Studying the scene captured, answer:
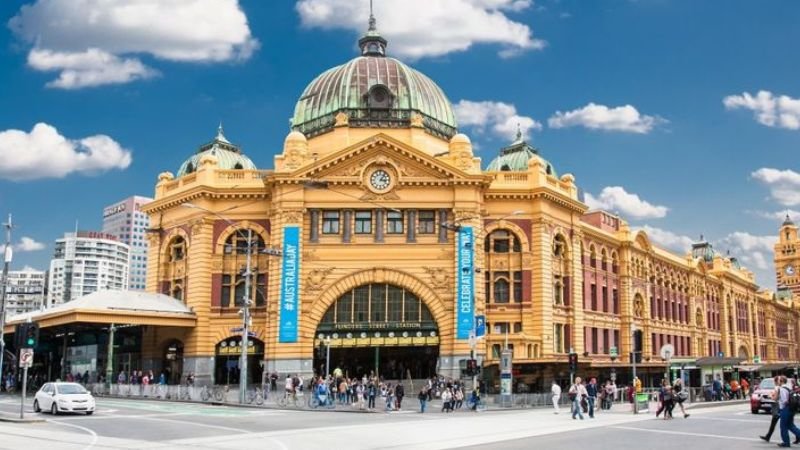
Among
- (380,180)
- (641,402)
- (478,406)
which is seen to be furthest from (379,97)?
(641,402)

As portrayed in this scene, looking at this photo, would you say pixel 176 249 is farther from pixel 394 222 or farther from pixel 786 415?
pixel 786 415

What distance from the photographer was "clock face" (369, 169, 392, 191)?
206 ft

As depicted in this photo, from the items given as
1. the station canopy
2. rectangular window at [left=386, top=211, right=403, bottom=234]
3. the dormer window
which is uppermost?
the dormer window

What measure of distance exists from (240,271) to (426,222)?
50.2 ft

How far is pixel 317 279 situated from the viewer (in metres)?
61.6

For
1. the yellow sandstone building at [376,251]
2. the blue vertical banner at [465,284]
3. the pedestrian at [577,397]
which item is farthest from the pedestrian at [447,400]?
the blue vertical banner at [465,284]

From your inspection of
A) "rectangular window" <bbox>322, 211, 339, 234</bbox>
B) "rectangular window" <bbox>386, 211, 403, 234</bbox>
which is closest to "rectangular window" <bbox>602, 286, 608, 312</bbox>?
"rectangular window" <bbox>386, 211, 403, 234</bbox>

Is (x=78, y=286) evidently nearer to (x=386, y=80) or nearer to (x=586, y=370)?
(x=386, y=80)

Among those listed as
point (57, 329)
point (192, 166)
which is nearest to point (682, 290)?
point (192, 166)

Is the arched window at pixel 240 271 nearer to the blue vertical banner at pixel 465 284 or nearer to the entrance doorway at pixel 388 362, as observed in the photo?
the entrance doorway at pixel 388 362

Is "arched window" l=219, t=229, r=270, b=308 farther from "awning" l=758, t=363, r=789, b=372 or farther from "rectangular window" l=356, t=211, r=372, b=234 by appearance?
"awning" l=758, t=363, r=789, b=372

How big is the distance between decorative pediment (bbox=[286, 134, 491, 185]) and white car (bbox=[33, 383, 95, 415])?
93.3ft

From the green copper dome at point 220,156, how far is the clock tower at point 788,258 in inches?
5237

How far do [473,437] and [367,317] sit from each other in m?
34.5
